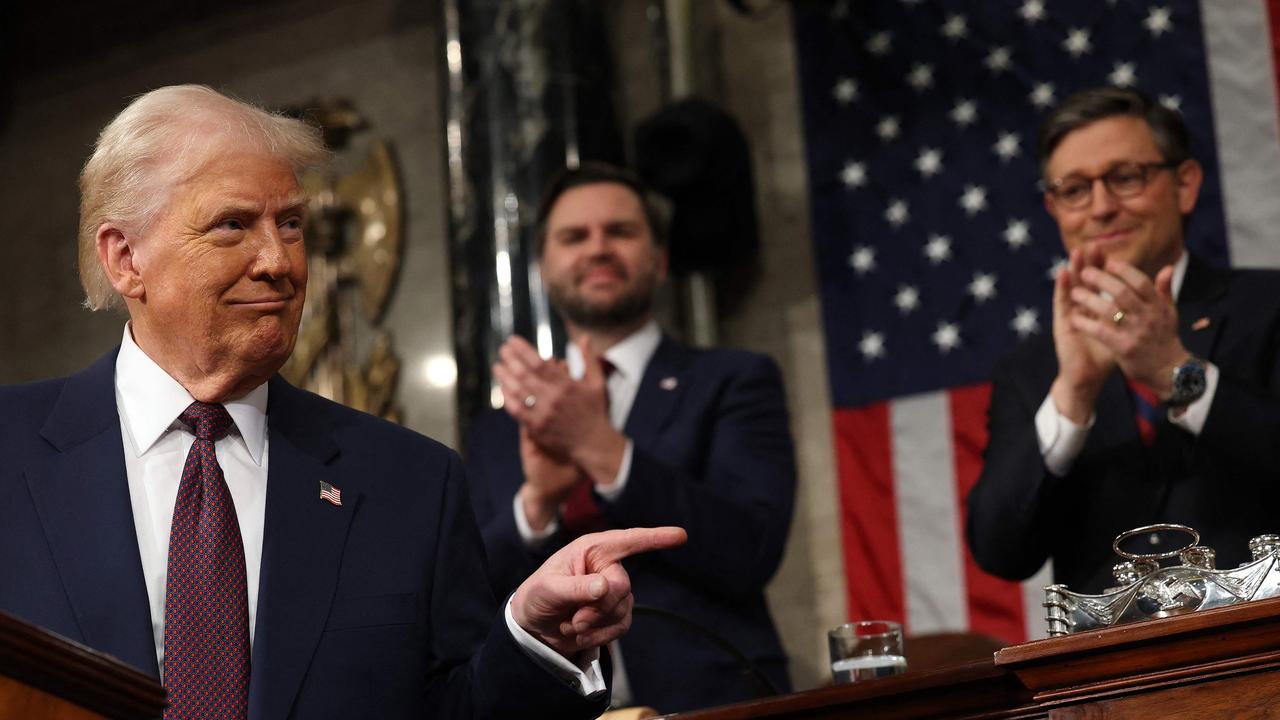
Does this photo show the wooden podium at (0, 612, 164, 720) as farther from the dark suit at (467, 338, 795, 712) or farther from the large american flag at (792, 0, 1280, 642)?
the large american flag at (792, 0, 1280, 642)

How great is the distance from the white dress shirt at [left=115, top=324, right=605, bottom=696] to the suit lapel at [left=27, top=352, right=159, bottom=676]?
27 mm

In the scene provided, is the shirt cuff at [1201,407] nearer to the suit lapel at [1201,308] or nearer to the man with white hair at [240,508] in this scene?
the suit lapel at [1201,308]

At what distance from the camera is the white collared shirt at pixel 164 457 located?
7.29 ft

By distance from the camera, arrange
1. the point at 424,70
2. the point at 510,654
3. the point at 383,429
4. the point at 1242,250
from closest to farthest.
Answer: the point at 510,654 → the point at 383,429 → the point at 1242,250 → the point at 424,70

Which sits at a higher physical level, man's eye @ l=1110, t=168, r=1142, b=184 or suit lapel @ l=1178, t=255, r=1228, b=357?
man's eye @ l=1110, t=168, r=1142, b=184

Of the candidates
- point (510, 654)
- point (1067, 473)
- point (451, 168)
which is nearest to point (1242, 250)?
point (1067, 473)

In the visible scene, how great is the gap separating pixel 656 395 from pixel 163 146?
186 cm

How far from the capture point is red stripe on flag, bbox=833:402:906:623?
5.86 meters

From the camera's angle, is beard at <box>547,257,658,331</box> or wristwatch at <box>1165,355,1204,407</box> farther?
beard at <box>547,257,658,331</box>

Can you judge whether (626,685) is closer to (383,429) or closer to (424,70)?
(383,429)

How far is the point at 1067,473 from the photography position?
3.38 m

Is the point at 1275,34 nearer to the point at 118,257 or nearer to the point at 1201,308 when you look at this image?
the point at 1201,308

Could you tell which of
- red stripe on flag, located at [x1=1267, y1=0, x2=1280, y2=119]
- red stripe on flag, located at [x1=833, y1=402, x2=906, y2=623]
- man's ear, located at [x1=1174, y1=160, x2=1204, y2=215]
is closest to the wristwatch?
man's ear, located at [x1=1174, y1=160, x2=1204, y2=215]

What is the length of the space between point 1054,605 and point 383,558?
92 centimetres
